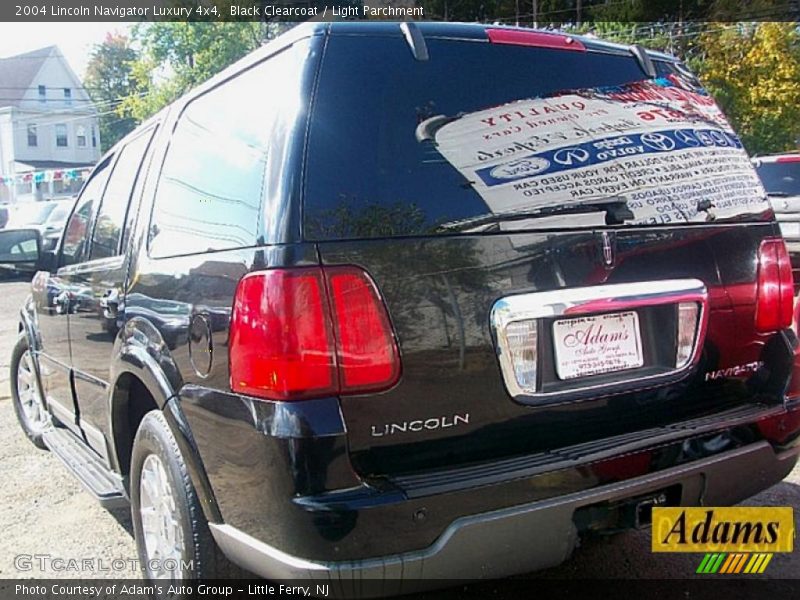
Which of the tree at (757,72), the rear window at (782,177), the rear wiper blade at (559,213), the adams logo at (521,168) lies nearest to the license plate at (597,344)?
the rear wiper blade at (559,213)

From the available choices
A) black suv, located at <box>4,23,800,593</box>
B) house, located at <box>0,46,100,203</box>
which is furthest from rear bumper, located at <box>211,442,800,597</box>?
house, located at <box>0,46,100,203</box>

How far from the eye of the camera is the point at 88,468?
3285 mm

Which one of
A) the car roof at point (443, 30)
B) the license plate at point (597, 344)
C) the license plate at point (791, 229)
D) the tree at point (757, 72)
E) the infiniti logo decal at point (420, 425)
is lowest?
the infiniti logo decal at point (420, 425)

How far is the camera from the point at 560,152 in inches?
86.7

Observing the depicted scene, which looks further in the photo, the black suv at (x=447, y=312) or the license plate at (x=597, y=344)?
the license plate at (x=597, y=344)

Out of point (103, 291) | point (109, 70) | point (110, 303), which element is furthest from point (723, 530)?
point (109, 70)

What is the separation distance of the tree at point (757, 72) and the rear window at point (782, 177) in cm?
1284

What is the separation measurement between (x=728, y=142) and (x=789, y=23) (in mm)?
22496

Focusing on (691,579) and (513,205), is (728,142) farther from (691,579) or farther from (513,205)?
(691,579)

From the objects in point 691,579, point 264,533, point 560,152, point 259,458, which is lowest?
point 691,579

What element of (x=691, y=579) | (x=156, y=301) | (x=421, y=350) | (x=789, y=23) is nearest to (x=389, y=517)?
(x=421, y=350)

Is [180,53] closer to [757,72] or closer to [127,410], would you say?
[757,72]

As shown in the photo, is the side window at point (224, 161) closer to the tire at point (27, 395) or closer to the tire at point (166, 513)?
the tire at point (166, 513)

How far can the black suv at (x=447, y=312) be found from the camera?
6.21 feet
